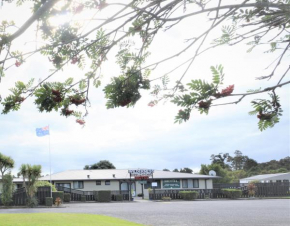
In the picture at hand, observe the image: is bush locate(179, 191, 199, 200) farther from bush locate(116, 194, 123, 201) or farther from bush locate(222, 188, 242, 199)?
bush locate(116, 194, 123, 201)

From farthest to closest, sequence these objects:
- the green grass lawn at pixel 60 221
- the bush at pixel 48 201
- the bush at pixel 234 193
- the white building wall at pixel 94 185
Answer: the white building wall at pixel 94 185 → the bush at pixel 234 193 → the bush at pixel 48 201 → the green grass lawn at pixel 60 221

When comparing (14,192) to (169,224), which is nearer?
(169,224)

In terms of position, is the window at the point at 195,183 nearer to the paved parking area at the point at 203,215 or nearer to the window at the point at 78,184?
the window at the point at 78,184

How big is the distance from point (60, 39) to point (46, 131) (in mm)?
35529

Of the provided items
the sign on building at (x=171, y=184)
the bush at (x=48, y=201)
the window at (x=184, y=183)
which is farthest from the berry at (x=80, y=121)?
the window at (x=184, y=183)

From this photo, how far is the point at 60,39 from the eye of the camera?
5.11 metres

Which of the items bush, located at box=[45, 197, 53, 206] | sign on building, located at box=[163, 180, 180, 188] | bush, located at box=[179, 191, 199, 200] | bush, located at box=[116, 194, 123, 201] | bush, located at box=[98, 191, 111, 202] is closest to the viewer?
bush, located at box=[45, 197, 53, 206]

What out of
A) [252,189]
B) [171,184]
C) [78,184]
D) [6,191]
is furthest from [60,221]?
[171,184]

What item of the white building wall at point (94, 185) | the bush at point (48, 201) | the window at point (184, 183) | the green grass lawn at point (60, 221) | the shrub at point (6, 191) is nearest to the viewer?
the green grass lawn at point (60, 221)

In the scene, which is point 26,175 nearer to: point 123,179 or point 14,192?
point 14,192

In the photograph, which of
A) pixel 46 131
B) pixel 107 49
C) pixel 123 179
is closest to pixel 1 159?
pixel 46 131

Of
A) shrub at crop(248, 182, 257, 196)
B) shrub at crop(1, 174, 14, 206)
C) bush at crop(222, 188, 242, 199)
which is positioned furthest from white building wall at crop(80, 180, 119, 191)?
shrub at crop(1, 174, 14, 206)

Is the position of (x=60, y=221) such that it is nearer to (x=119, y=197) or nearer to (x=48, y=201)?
(x=48, y=201)

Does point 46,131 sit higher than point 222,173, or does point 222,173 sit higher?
point 46,131
